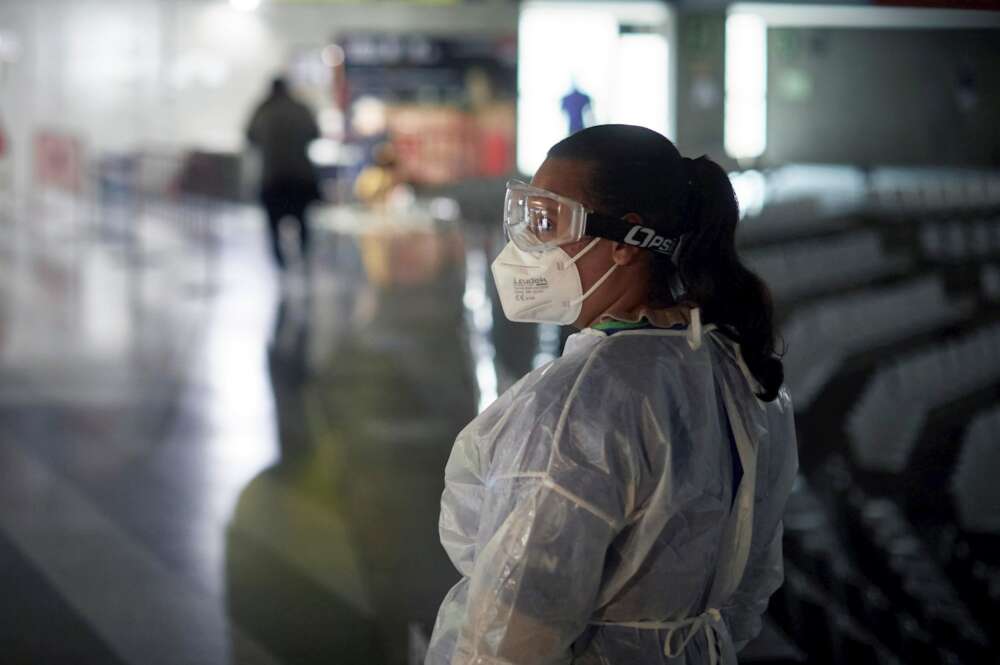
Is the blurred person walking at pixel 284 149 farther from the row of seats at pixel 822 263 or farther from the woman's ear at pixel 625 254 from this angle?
the woman's ear at pixel 625 254

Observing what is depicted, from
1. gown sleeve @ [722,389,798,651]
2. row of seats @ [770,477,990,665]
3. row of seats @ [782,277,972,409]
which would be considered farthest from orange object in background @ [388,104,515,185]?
gown sleeve @ [722,389,798,651]

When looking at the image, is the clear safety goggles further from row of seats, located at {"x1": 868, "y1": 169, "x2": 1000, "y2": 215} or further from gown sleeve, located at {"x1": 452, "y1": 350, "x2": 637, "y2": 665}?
row of seats, located at {"x1": 868, "y1": 169, "x2": 1000, "y2": 215}

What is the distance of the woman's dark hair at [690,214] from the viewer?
169cm

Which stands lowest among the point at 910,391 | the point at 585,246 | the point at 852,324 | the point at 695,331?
the point at 910,391

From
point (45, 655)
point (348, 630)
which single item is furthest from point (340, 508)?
point (45, 655)

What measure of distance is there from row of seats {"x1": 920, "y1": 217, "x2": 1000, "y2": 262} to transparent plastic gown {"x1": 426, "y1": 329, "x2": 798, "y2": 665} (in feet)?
37.1

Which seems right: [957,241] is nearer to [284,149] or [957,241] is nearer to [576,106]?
[576,106]

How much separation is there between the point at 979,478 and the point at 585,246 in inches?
169

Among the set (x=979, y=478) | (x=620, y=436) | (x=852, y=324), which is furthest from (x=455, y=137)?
(x=620, y=436)

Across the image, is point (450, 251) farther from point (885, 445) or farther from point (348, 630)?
point (348, 630)

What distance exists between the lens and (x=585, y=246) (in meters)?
1.73

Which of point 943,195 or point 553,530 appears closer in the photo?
point 553,530

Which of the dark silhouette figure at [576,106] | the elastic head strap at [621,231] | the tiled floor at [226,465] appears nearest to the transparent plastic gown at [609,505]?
the elastic head strap at [621,231]

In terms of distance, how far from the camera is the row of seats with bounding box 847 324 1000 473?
6000 millimetres
